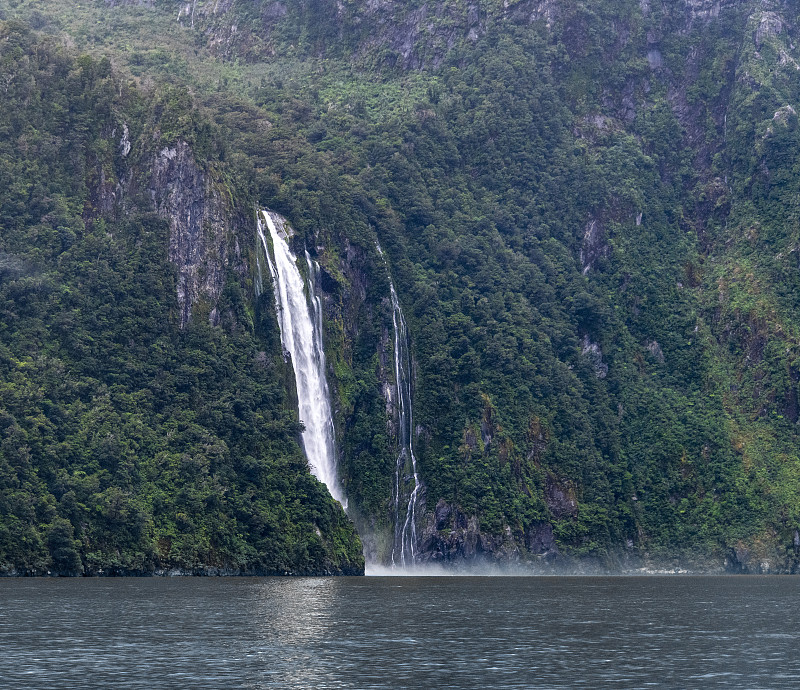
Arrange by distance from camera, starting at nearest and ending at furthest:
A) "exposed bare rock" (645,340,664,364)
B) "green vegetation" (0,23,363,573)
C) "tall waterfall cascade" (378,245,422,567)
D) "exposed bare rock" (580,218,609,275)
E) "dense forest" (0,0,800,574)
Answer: "green vegetation" (0,23,363,573) < "dense forest" (0,0,800,574) < "tall waterfall cascade" (378,245,422,567) < "exposed bare rock" (645,340,664,364) < "exposed bare rock" (580,218,609,275)

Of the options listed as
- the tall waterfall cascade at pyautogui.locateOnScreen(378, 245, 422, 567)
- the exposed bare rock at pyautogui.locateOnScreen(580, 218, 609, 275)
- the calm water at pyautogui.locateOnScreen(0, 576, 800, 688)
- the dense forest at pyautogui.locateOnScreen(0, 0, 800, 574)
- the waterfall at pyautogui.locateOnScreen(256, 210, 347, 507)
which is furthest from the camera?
the exposed bare rock at pyautogui.locateOnScreen(580, 218, 609, 275)

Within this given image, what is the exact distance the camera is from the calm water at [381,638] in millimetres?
32688

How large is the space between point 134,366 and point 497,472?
32.7 m

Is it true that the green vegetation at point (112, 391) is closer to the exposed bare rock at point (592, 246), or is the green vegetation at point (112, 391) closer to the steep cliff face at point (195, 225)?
the steep cliff face at point (195, 225)

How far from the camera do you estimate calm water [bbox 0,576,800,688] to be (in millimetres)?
32688

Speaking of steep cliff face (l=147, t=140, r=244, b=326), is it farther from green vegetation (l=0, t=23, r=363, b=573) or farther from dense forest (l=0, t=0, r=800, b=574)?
green vegetation (l=0, t=23, r=363, b=573)

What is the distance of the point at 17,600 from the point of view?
52.4m

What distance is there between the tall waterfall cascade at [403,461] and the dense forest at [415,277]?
906 millimetres

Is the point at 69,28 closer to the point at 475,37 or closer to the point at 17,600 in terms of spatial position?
the point at 475,37

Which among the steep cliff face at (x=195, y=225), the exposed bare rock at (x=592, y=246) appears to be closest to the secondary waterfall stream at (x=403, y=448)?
the steep cliff face at (x=195, y=225)

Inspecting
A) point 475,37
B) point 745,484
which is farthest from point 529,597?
point 475,37

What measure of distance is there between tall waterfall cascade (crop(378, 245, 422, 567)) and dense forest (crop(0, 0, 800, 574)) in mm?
906

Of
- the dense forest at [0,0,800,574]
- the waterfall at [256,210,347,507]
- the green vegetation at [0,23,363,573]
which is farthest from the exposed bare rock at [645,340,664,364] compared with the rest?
the green vegetation at [0,23,363,573]

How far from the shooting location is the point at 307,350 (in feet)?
328
